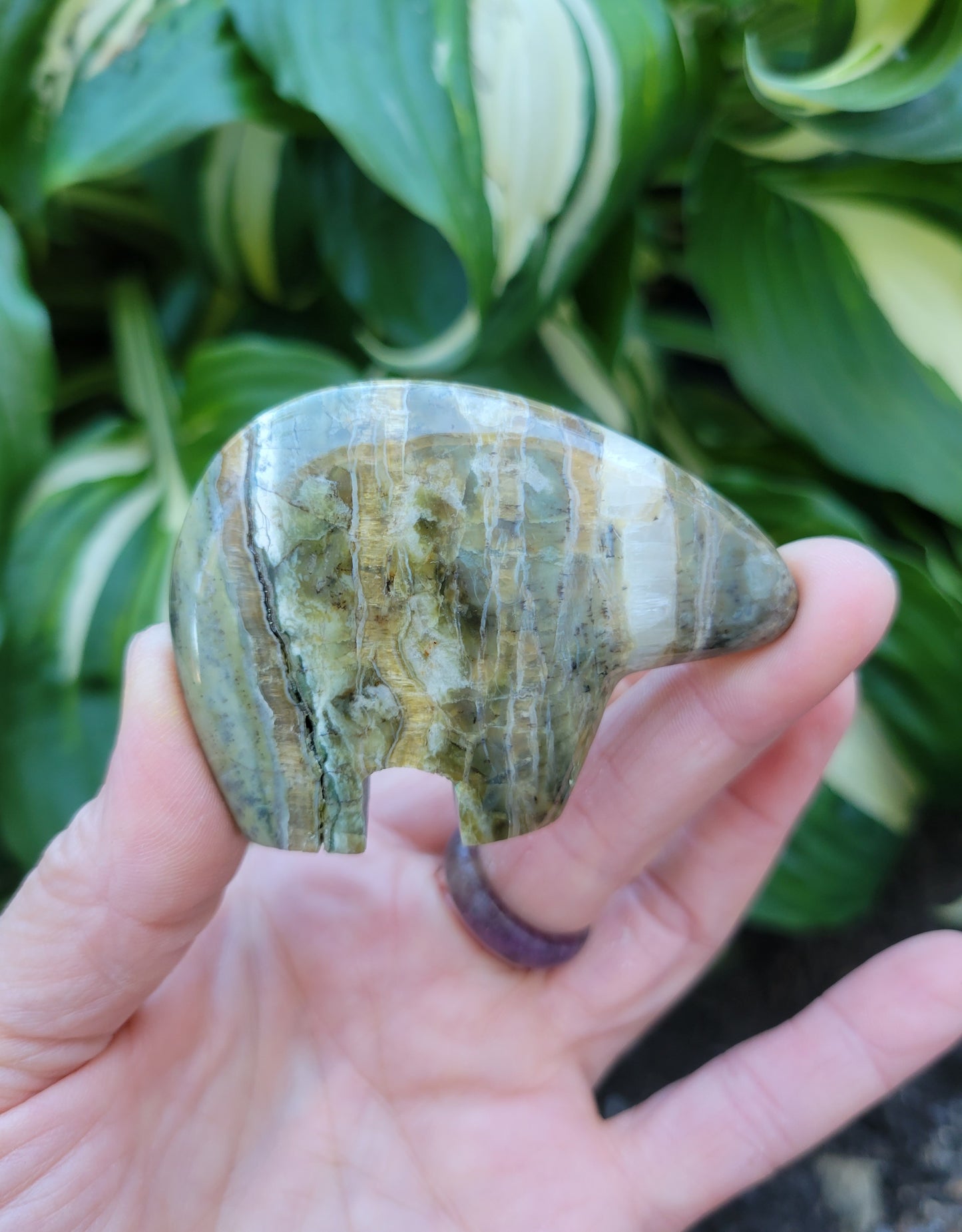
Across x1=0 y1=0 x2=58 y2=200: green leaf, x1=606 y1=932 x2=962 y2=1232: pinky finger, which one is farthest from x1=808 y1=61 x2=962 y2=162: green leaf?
x1=0 y1=0 x2=58 y2=200: green leaf

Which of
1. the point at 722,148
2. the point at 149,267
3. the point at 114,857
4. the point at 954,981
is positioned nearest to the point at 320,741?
the point at 114,857

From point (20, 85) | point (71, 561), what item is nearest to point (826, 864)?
point (71, 561)

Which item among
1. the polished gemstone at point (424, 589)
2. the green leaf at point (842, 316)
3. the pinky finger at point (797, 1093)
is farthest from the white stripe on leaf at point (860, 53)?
the pinky finger at point (797, 1093)

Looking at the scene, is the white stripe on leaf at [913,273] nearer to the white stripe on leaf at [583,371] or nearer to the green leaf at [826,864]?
the white stripe on leaf at [583,371]

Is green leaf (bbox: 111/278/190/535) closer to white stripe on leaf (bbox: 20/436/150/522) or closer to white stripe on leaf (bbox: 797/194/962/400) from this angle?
white stripe on leaf (bbox: 20/436/150/522)

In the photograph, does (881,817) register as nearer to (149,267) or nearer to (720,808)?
(720,808)

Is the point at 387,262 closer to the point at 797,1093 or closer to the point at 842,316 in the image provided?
the point at 842,316
